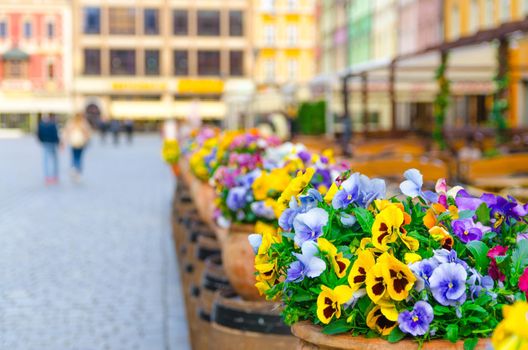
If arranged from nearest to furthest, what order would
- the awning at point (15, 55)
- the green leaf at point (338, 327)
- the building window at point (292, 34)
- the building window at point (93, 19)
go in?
the green leaf at point (338, 327)
the awning at point (15, 55)
the building window at point (93, 19)
the building window at point (292, 34)

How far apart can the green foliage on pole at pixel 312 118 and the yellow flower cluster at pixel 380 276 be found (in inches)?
1441

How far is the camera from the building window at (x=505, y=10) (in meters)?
30.2

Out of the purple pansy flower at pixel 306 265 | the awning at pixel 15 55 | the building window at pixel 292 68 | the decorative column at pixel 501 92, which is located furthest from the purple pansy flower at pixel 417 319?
the building window at pixel 292 68

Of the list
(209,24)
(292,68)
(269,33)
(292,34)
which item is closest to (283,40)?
(292,34)

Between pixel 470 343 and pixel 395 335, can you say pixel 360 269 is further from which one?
pixel 470 343

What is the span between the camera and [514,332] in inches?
66.1

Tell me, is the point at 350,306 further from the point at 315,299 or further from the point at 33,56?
the point at 33,56

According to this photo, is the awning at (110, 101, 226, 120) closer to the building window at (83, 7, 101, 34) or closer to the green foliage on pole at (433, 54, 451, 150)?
the building window at (83, 7, 101, 34)

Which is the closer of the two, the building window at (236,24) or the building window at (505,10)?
the building window at (505,10)

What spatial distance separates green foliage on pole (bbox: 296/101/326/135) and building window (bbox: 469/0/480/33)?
7.29 meters

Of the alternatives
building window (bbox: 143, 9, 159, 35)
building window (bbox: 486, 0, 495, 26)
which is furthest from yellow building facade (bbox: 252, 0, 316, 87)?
building window (bbox: 486, 0, 495, 26)

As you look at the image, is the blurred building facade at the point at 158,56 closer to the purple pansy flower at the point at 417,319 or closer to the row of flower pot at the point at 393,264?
the row of flower pot at the point at 393,264

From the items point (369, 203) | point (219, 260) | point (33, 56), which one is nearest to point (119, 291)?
point (219, 260)

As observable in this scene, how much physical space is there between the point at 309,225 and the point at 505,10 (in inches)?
1138
